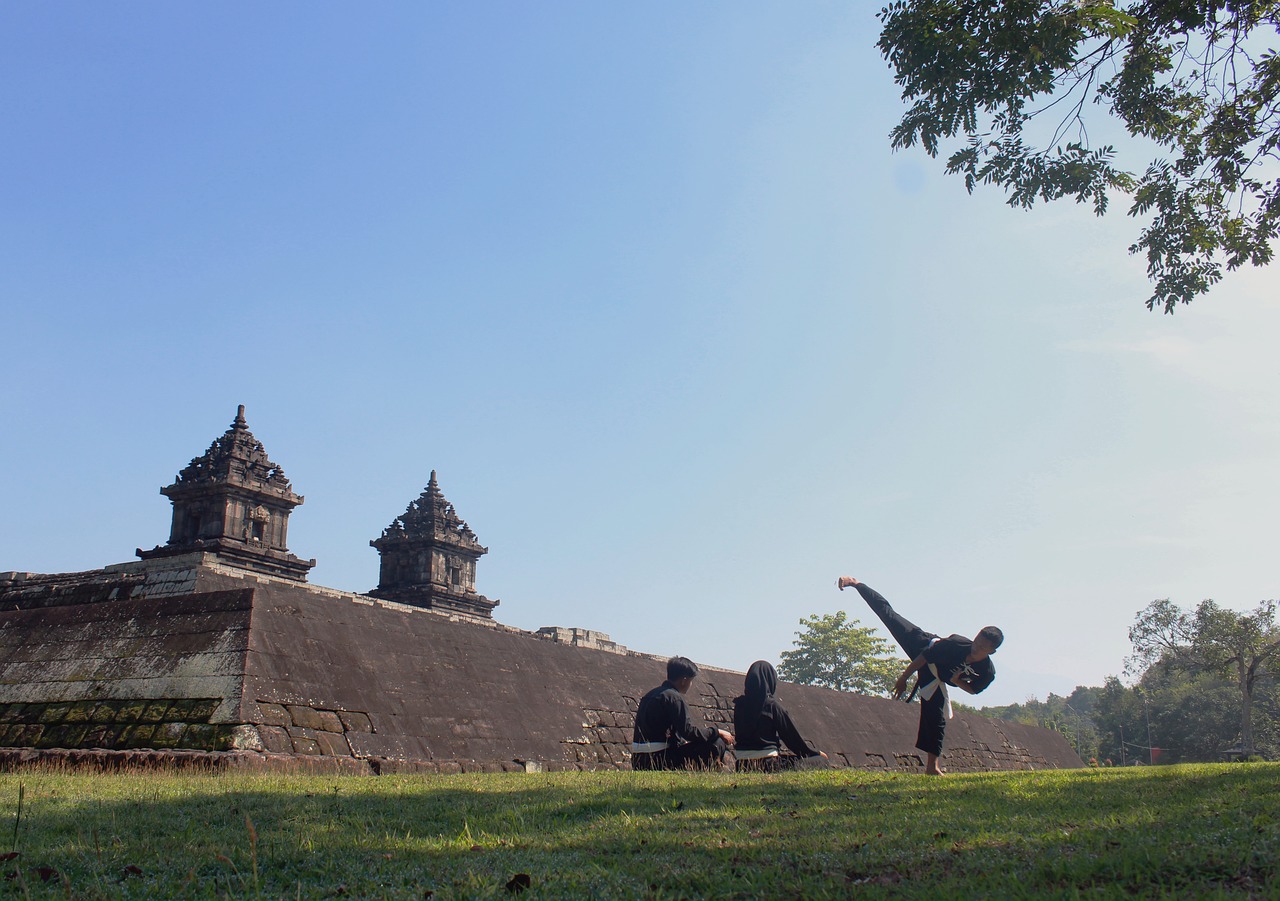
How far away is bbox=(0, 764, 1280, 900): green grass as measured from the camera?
306 centimetres

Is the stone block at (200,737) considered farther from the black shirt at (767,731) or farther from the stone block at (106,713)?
the black shirt at (767,731)

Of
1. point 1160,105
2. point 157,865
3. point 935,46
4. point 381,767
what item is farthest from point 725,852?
point 1160,105

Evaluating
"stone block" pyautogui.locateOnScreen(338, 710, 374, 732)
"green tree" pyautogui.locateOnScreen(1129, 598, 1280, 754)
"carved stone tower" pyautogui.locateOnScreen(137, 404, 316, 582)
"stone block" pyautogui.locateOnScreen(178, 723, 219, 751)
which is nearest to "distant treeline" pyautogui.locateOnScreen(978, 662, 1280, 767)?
"green tree" pyautogui.locateOnScreen(1129, 598, 1280, 754)

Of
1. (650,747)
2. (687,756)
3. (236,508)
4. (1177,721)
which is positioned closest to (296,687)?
(650,747)

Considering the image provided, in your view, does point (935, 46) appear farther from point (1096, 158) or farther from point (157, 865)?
point (157, 865)

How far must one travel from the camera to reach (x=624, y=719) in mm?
13195

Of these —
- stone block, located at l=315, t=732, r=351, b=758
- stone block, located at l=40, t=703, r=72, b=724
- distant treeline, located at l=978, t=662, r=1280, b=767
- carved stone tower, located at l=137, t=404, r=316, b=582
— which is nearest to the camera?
stone block, located at l=315, t=732, r=351, b=758

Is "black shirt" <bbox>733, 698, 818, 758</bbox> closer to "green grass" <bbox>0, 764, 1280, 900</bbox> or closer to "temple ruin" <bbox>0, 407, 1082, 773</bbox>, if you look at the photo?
"temple ruin" <bbox>0, 407, 1082, 773</bbox>

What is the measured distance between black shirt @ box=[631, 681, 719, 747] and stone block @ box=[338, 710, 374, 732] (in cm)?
270

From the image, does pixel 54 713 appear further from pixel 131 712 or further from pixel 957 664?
pixel 957 664

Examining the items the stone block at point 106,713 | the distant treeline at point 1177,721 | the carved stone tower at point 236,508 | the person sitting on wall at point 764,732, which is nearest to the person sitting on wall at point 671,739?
the person sitting on wall at point 764,732

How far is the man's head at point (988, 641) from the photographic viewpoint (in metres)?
7.56

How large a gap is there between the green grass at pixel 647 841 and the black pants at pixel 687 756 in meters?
2.42

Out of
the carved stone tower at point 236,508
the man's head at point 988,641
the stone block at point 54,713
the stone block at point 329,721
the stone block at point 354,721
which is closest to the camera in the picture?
the man's head at point 988,641
